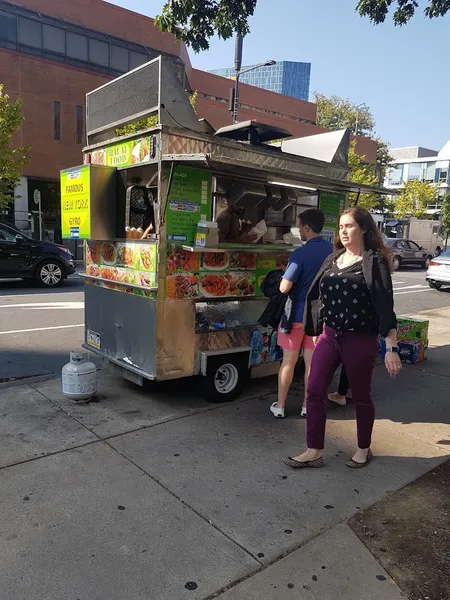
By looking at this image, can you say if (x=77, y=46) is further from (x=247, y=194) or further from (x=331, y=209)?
(x=247, y=194)

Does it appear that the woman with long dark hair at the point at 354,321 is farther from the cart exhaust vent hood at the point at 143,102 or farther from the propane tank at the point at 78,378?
the propane tank at the point at 78,378

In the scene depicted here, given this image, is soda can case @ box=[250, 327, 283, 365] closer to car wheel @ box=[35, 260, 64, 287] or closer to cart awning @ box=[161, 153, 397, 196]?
cart awning @ box=[161, 153, 397, 196]

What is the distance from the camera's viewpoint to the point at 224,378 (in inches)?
192

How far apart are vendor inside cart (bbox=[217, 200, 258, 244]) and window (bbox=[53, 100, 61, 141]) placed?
2245 cm

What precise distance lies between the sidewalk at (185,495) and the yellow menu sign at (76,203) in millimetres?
1628

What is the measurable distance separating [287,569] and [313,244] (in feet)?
8.32

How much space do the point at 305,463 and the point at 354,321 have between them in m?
1.12

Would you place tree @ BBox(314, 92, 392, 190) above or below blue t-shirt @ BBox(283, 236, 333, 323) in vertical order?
above

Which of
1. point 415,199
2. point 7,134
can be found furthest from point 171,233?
point 415,199

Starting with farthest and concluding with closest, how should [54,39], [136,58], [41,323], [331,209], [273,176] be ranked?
[136,58] < [54,39] < [41,323] < [331,209] < [273,176]

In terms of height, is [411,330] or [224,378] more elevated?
[411,330]

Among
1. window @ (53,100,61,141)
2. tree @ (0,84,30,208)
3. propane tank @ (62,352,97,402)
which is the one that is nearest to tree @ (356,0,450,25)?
propane tank @ (62,352,97,402)

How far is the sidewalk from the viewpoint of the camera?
2.40 meters

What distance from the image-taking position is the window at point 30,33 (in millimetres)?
23125
